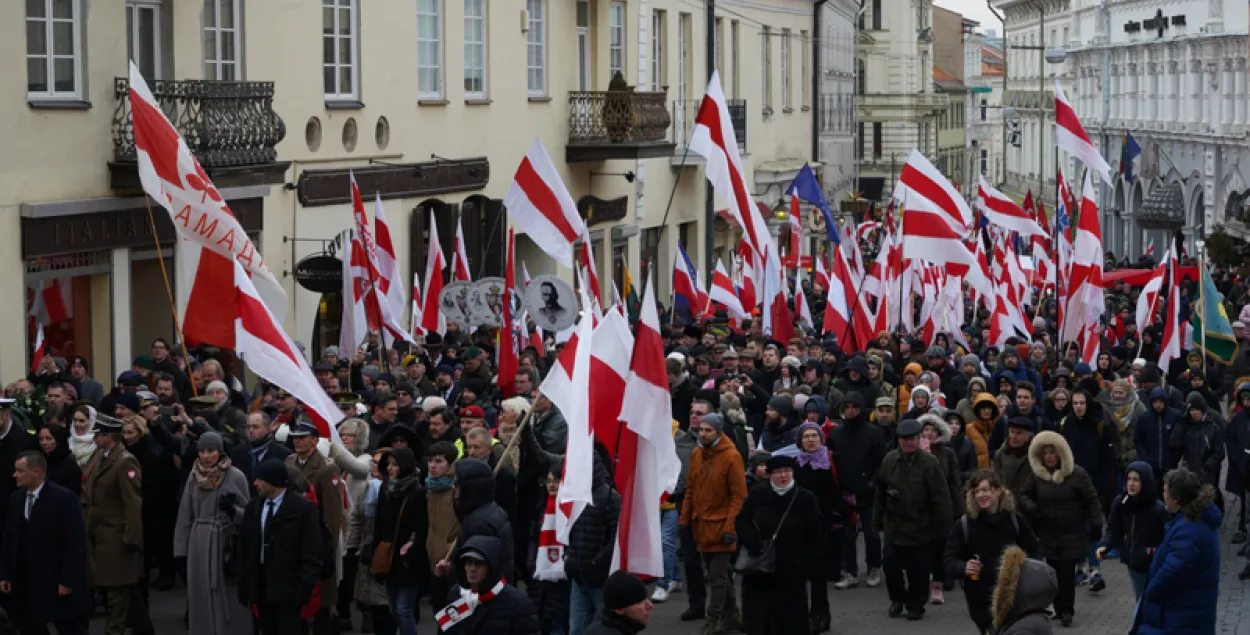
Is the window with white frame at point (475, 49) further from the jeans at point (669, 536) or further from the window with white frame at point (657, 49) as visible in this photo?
the jeans at point (669, 536)

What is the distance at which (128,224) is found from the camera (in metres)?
20.7

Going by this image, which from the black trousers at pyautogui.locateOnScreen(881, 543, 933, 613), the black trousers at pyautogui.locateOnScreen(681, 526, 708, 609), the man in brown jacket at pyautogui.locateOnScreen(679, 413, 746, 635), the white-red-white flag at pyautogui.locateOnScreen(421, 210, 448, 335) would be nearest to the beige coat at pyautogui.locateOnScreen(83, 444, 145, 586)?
the man in brown jacket at pyautogui.locateOnScreen(679, 413, 746, 635)

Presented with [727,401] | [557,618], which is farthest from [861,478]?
[557,618]

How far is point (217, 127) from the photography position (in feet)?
68.5

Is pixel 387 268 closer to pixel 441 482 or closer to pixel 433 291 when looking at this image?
pixel 433 291

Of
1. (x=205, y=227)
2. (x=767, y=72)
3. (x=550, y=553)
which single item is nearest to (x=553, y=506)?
(x=550, y=553)

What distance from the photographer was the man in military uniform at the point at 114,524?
13078mm

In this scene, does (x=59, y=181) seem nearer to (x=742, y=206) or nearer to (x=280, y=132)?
(x=280, y=132)

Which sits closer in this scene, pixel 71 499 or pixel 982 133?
pixel 71 499

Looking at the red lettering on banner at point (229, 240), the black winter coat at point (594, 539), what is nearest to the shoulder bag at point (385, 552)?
the black winter coat at point (594, 539)

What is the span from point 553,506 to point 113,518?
2.95 m

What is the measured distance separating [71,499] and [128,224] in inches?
346

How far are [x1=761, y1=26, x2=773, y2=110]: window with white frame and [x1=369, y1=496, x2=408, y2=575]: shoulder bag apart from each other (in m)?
30.9

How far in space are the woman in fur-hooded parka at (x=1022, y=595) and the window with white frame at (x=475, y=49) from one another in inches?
807
